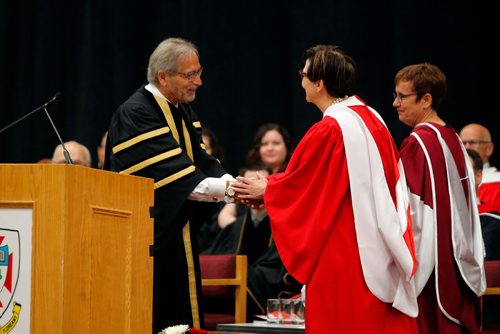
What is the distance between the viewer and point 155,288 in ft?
14.2

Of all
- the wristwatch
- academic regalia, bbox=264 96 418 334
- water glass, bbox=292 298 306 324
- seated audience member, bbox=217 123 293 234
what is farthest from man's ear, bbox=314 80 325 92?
seated audience member, bbox=217 123 293 234

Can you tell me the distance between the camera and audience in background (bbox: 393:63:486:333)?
4266 millimetres

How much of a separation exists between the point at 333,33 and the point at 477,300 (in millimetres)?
→ 3388

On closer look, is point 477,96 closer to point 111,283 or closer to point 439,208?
point 439,208

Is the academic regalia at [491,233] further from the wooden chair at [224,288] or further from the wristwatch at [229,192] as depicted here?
the wristwatch at [229,192]

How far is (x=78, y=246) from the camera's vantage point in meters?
2.90

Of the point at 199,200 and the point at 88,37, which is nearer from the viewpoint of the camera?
the point at 199,200

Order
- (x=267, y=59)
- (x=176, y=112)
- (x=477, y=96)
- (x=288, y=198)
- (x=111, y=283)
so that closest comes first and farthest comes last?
(x=111, y=283)
(x=288, y=198)
(x=176, y=112)
(x=477, y=96)
(x=267, y=59)

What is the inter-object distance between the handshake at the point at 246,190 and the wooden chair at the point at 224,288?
1264 millimetres

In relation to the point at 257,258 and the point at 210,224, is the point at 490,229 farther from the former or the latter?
the point at 210,224

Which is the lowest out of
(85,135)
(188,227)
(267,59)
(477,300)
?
(477,300)

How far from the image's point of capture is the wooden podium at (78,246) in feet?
9.25

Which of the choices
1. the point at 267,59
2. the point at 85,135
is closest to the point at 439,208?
the point at 267,59

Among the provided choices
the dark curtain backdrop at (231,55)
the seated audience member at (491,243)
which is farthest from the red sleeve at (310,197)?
the dark curtain backdrop at (231,55)
